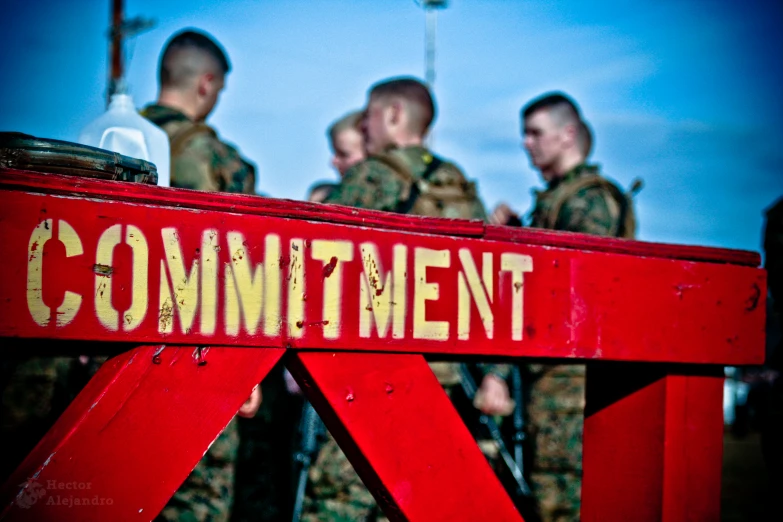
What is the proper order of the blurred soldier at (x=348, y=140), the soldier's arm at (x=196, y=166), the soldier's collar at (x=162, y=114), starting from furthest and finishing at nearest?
the blurred soldier at (x=348, y=140) < the soldier's collar at (x=162, y=114) < the soldier's arm at (x=196, y=166)

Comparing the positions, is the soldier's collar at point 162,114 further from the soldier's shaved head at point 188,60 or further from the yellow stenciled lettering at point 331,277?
the yellow stenciled lettering at point 331,277

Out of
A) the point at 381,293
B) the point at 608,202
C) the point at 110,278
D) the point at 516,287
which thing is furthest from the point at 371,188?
the point at 110,278

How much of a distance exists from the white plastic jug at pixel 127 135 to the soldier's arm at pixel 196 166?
2.21 feet

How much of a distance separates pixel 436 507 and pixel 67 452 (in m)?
0.63

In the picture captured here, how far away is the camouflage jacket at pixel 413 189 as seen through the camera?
3654 mm

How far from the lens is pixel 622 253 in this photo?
158 centimetres

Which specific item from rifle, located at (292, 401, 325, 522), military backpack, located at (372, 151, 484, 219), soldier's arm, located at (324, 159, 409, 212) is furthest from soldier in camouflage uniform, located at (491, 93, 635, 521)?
rifle, located at (292, 401, 325, 522)

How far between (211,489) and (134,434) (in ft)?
7.98

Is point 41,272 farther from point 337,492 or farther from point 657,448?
point 337,492

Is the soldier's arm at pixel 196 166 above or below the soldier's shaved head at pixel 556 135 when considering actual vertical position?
below

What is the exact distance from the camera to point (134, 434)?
3.83 ft

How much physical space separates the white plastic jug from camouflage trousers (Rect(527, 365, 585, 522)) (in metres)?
2.37

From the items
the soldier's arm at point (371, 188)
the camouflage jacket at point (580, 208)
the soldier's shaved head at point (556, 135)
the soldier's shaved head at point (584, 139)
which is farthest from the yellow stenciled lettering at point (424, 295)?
the soldier's shaved head at point (584, 139)

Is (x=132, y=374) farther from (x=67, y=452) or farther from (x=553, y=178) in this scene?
(x=553, y=178)
